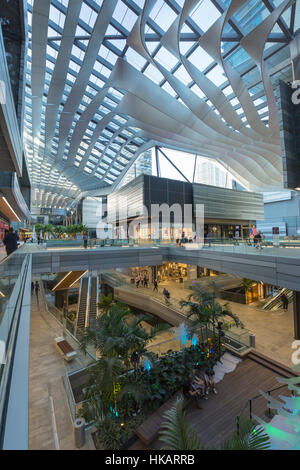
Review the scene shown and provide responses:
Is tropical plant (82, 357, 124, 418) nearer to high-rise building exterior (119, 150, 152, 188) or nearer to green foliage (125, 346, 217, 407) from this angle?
green foliage (125, 346, 217, 407)

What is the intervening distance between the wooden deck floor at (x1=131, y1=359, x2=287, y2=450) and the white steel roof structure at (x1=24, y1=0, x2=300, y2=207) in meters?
13.9

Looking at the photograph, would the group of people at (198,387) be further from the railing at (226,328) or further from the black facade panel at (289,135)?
the black facade panel at (289,135)

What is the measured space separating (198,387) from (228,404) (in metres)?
0.99

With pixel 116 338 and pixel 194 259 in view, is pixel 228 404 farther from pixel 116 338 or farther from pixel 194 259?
pixel 194 259

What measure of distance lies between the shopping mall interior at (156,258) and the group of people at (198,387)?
0.07 m

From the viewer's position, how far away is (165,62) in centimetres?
1445

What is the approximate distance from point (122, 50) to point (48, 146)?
15856mm

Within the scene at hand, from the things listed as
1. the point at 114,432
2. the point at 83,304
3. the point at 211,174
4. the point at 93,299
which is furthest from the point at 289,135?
the point at 83,304

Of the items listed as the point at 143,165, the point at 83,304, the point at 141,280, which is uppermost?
the point at 143,165

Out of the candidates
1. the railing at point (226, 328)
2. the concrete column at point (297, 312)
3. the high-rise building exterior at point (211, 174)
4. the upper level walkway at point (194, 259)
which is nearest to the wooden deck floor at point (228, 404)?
the railing at point (226, 328)

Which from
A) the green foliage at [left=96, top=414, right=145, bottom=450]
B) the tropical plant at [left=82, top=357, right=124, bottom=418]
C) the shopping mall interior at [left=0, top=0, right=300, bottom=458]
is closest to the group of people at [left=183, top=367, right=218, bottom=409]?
the shopping mall interior at [left=0, top=0, right=300, bottom=458]

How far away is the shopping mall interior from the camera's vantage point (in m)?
5.05

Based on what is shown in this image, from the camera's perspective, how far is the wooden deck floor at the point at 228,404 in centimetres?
515

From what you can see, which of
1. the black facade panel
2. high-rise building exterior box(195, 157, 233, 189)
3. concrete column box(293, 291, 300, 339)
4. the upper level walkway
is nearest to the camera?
the upper level walkway
